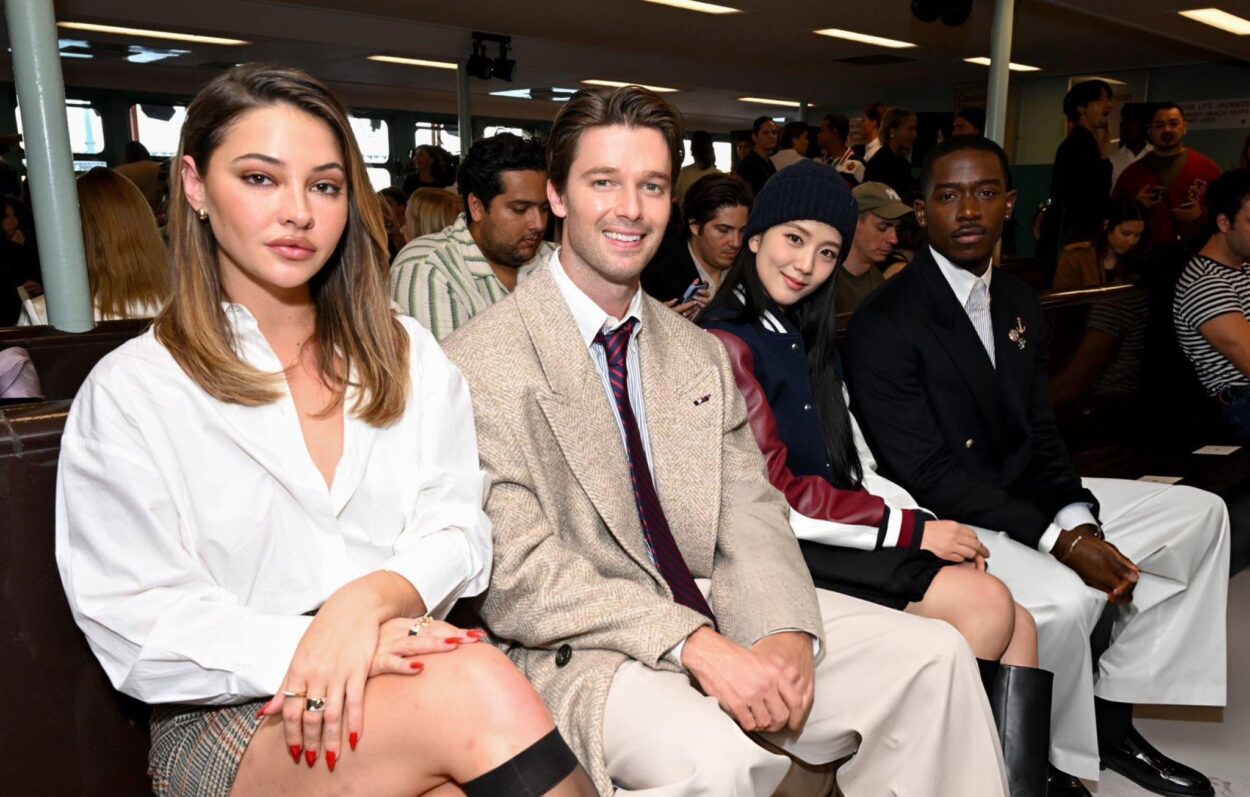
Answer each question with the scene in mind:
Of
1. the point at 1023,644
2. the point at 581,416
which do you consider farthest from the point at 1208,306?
the point at 581,416

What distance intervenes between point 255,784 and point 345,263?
77cm

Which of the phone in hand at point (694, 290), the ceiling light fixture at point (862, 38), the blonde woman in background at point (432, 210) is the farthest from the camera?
the ceiling light fixture at point (862, 38)

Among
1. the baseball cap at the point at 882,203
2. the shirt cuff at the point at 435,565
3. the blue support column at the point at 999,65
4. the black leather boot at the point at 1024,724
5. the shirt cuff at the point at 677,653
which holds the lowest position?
the black leather boot at the point at 1024,724

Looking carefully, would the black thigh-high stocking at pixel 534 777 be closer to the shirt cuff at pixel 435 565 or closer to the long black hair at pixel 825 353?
the shirt cuff at pixel 435 565

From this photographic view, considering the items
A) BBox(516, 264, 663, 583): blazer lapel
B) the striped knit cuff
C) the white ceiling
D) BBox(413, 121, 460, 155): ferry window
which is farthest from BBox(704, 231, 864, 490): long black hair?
BBox(413, 121, 460, 155): ferry window

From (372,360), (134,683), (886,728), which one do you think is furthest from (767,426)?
(134,683)

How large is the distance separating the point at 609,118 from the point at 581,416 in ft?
1.80

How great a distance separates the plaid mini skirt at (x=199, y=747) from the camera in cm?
138

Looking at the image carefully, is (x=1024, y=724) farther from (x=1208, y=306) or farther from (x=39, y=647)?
(x=1208, y=306)

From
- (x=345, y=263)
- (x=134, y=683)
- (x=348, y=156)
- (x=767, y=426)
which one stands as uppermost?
(x=348, y=156)

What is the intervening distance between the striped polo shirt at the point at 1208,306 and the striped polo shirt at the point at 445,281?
213 centimetres

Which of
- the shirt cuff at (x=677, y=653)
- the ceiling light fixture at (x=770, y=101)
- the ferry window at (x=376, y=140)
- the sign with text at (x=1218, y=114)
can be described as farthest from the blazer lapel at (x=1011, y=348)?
the ferry window at (x=376, y=140)

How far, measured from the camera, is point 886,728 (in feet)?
5.94

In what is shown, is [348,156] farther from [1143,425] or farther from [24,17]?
[1143,425]
